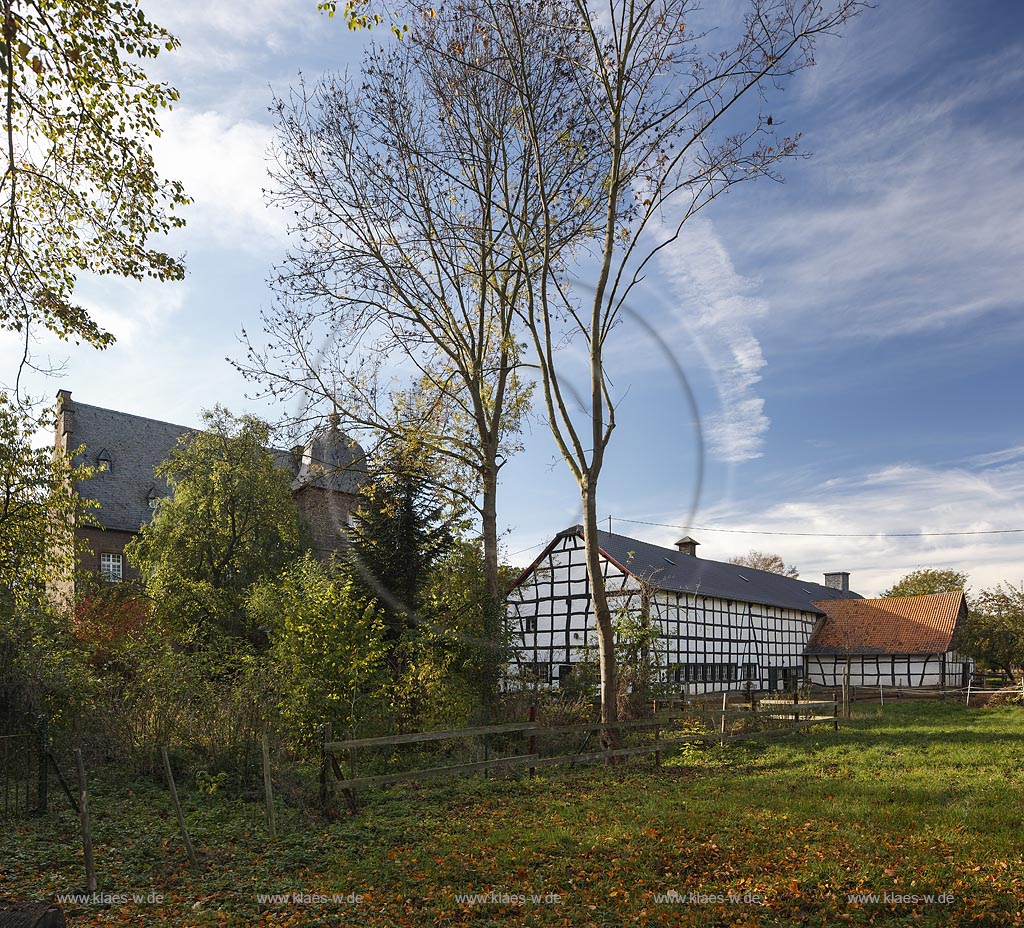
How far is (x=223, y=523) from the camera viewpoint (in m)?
29.1

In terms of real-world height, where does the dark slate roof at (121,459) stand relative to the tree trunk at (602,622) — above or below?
above

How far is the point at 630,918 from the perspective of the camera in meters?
6.12

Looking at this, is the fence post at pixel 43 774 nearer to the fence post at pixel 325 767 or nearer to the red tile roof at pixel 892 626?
the fence post at pixel 325 767

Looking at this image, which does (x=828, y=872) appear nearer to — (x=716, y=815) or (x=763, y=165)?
(x=716, y=815)

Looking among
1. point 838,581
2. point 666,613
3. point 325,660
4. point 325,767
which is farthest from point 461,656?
point 838,581

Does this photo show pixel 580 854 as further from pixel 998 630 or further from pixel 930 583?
pixel 930 583

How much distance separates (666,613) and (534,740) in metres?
17.6

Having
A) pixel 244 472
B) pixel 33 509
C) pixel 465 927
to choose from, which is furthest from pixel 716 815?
pixel 244 472

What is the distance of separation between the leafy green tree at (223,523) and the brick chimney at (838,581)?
1705 inches

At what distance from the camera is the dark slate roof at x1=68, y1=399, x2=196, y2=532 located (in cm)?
3716

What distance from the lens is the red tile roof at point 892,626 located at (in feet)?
118

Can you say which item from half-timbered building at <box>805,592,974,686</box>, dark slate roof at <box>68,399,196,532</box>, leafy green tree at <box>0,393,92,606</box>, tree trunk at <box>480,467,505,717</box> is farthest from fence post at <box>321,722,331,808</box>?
half-timbered building at <box>805,592,974,686</box>

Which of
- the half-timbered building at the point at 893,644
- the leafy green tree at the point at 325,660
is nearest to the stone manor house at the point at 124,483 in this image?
the leafy green tree at the point at 325,660

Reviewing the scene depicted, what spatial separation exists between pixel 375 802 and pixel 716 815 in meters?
4.69
